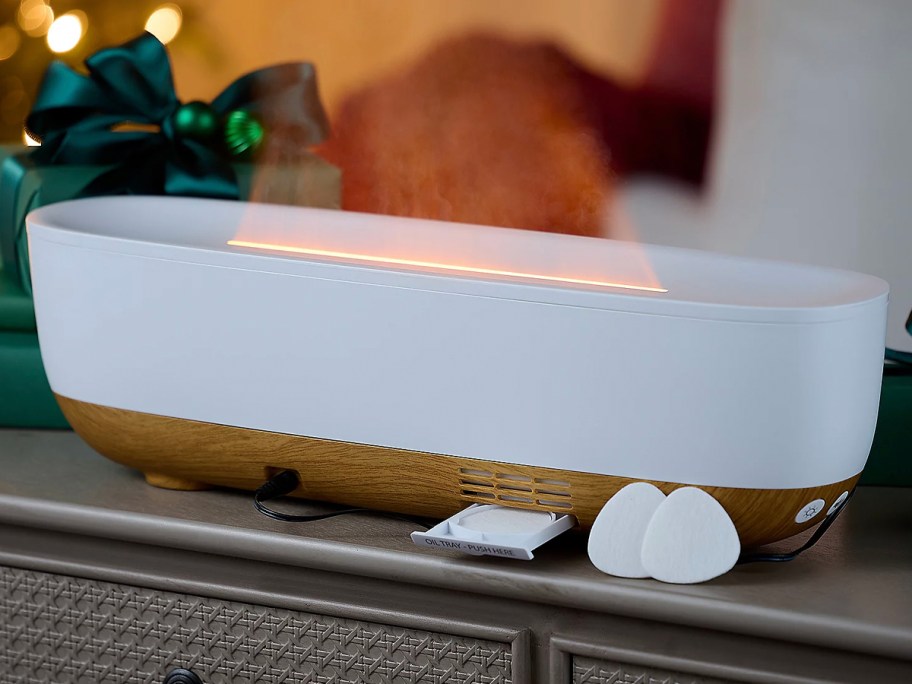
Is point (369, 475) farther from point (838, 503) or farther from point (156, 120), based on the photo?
point (156, 120)

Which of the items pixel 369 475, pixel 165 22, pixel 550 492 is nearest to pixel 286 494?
pixel 369 475

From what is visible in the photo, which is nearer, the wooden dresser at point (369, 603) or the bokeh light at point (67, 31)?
the wooden dresser at point (369, 603)

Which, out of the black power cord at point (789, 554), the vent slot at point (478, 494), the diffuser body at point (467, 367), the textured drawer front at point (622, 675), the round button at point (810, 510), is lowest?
the textured drawer front at point (622, 675)

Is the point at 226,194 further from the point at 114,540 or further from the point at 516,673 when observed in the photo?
the point at 516,673

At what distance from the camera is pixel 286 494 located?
0.68m

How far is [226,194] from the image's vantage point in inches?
33.5

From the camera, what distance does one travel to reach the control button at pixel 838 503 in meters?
0.59

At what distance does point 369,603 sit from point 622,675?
15cm

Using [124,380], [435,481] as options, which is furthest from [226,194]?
[435,481]

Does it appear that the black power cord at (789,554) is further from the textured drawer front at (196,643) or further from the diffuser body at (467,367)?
the textured drawer front at (196,643)

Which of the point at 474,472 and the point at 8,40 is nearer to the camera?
the point at 474,472

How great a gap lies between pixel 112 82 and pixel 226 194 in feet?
0.40

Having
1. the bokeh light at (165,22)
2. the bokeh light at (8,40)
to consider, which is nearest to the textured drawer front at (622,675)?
the bokeh light at (165,22)

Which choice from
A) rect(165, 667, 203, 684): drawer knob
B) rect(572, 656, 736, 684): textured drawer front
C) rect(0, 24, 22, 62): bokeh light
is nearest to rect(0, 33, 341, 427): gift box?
rect(0, 24, 22, 62): bokeh light
